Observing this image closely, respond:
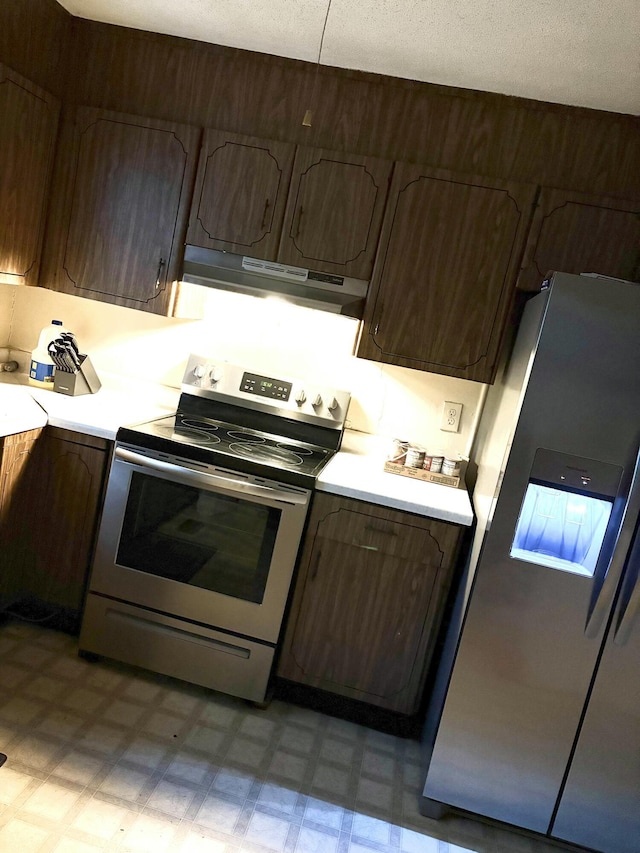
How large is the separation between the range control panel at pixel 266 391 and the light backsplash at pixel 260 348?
88mm

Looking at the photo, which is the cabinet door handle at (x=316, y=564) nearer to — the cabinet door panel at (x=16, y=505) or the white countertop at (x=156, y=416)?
the white countertop at (x=156, y=416)

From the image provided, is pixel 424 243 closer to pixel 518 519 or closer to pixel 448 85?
pixel 448 85

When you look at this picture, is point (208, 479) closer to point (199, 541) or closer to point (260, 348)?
point (199, 541)

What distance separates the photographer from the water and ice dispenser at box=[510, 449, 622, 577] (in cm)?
192

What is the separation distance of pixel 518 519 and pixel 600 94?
159 cm

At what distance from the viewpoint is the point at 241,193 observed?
2.65 metres

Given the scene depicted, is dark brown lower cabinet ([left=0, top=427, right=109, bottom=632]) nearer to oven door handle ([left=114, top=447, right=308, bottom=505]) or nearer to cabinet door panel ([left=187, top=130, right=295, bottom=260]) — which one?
oven door handle ([left=114, top=447, right=308, bottom=505])

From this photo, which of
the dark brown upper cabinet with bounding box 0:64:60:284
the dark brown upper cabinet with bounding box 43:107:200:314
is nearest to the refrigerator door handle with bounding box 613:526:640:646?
the dark brown upper cabinet with bounding box 43:107:200:314

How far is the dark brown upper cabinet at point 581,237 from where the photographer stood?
2490 millimetres

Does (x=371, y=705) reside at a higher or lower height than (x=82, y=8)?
lower

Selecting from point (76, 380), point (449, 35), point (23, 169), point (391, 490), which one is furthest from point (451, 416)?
point (23, 169)

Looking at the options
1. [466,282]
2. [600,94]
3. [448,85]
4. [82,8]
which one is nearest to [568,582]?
[466,282]

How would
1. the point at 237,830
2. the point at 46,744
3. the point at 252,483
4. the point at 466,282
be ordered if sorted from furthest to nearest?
the point at 466,282 < the point at 252,483 < the point at 46,744 < the point at 237,830

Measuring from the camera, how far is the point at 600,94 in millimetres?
2410
